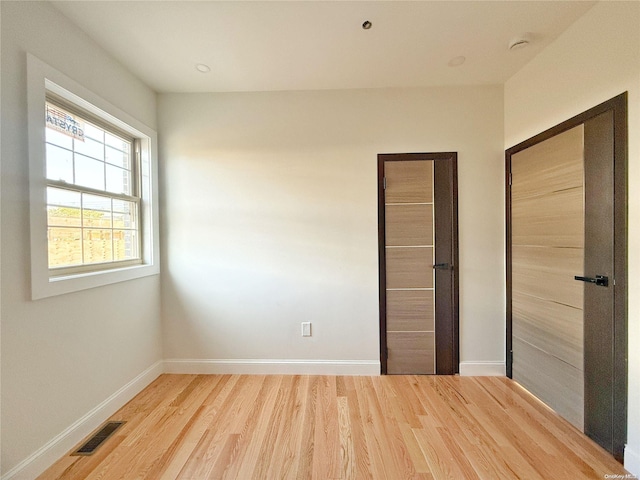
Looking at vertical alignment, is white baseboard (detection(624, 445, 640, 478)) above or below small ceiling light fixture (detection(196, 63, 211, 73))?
below

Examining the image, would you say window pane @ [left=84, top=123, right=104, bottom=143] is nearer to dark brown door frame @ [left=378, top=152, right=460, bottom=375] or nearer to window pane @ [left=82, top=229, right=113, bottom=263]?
window pane @ [left=82, top=229, right=113, bottom=263]

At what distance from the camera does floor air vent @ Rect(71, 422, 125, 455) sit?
163 cm

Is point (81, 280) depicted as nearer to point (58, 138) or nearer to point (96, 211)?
point (96, 211)

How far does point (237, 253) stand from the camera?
2551 millimetres

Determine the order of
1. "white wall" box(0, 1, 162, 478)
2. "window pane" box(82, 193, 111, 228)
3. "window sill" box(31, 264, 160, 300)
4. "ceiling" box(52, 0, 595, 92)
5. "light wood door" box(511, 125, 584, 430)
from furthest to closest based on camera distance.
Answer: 1. "window pane" box(82, 193, 111, 228)
2. "light wood door" box(511, 125, 584, 430)
3. "ceiling" box(52, 0, 595, 92)
4. "window sill" box(31, 264, 160, 300)
5. "white wall" box(0, 1, 162, 478)

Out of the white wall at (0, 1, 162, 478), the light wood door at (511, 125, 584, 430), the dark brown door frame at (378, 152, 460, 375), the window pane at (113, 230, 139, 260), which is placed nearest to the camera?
the white wall at (0, 1, 162, 478)

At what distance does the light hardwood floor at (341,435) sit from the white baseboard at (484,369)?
0.11 m

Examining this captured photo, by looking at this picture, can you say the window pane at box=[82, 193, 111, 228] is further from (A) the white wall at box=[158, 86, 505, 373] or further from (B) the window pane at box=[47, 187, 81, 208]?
(A) the white wall at box=[158, 86, 505, 373]

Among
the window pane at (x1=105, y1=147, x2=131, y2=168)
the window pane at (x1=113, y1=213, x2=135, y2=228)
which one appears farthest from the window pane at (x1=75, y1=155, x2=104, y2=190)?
the window pane at (x1=113, y1=213, x2=135, y2=228)

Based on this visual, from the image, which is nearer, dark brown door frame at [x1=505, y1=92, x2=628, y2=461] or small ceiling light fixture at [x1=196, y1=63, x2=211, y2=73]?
dark brown door frame at [x1=505, y1=92, x2=628, y2=461]

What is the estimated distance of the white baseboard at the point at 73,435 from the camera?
1.42 meters

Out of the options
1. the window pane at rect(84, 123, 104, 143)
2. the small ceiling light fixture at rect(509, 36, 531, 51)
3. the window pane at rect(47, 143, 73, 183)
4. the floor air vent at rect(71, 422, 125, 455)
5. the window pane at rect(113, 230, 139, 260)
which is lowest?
the floor air vent at rect(71, 422, 125, 455)

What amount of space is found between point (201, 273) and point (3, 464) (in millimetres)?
1525

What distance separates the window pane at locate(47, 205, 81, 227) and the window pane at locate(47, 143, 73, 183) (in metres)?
0.18
